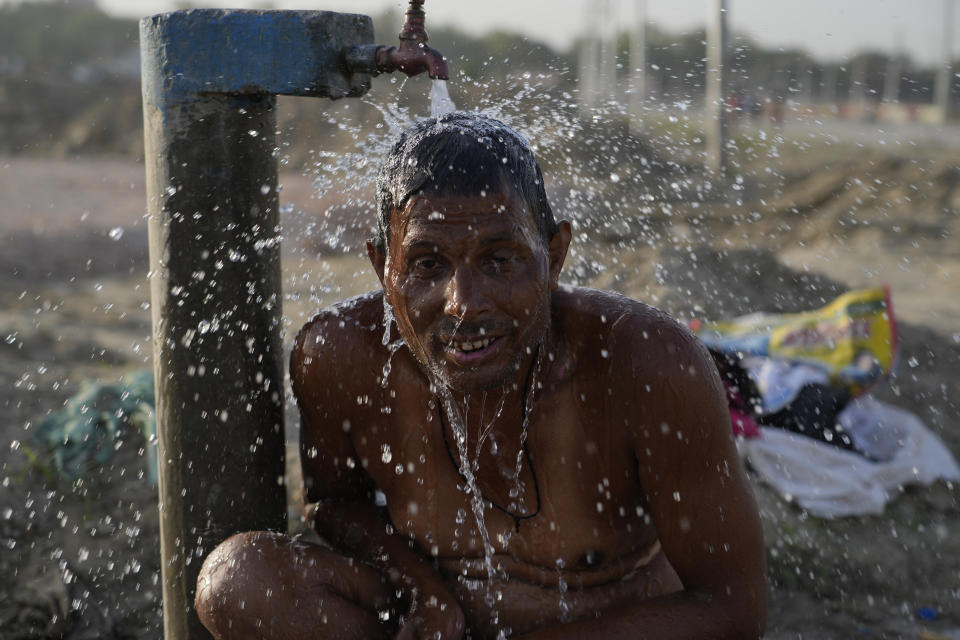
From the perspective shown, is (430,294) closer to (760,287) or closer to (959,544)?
(959,544)

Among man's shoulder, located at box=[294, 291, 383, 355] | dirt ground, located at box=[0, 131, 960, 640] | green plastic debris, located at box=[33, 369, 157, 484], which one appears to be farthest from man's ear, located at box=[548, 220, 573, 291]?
green plastic debris, located at box=[33, 369, 157, 484]

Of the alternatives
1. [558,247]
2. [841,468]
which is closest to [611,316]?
[558,247]

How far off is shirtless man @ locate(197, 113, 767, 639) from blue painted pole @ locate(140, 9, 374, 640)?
6.1 inches

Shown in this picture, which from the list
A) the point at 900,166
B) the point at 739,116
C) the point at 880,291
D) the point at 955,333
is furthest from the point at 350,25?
the point at 739,116

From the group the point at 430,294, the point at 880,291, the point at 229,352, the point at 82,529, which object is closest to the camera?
the point at 430,294

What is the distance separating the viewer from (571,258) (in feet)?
26.4

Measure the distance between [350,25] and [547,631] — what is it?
4.91 feet

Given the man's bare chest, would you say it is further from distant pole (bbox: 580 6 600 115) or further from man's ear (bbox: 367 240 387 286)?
distant pole (bbox: 580 6 600 115)

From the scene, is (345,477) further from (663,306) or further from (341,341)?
(663,306)

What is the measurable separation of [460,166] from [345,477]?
99 cm

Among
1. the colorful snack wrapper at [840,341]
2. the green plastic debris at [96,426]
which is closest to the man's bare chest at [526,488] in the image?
the green plastic debris at [96,426]

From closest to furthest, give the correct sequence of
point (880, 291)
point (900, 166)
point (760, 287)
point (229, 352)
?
point (229, 352) → point (880, 291) → point (760, 287) → point (900, 166)

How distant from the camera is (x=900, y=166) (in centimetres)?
1493

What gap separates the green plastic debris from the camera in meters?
4.25
